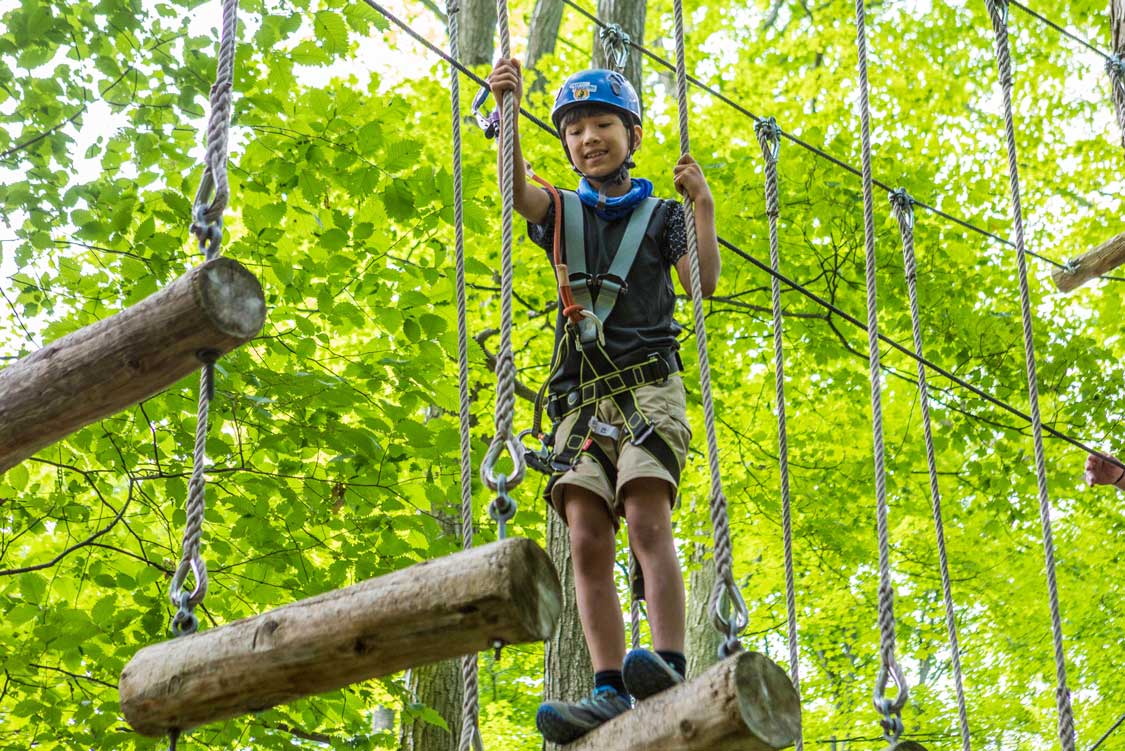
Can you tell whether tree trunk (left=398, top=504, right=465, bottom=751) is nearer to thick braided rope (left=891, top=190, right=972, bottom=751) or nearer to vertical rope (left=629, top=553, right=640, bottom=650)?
thick braided rope (left=891, top=190, right=972, bottom=751)

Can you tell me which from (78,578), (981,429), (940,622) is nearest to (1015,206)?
(78,578)

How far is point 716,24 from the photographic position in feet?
31.3

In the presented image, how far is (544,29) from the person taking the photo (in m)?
8.04

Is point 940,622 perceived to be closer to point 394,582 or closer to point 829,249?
point 829,249

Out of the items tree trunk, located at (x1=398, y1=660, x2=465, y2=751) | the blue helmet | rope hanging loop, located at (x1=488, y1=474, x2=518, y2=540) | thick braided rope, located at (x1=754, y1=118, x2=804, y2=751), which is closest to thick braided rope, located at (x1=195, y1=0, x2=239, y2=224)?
rope hanging loop, located at (x1=488, y1=474, x2=518, y2=540)

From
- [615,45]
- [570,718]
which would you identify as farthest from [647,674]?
[615,45]

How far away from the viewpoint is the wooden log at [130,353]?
76.5 inches

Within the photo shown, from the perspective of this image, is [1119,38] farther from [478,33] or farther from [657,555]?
[478,33]

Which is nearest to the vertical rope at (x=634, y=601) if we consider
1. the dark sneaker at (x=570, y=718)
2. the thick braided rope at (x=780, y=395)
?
the dark sneaker at (x=570, y=718)

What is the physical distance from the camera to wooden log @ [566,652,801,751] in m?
1.67

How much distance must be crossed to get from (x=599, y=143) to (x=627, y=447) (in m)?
0.77

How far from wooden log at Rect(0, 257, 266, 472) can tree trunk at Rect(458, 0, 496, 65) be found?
601 centimetres

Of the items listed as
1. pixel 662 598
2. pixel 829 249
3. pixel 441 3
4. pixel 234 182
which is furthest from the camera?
pixel 441 3

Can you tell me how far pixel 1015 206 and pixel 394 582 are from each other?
1.86 metres
